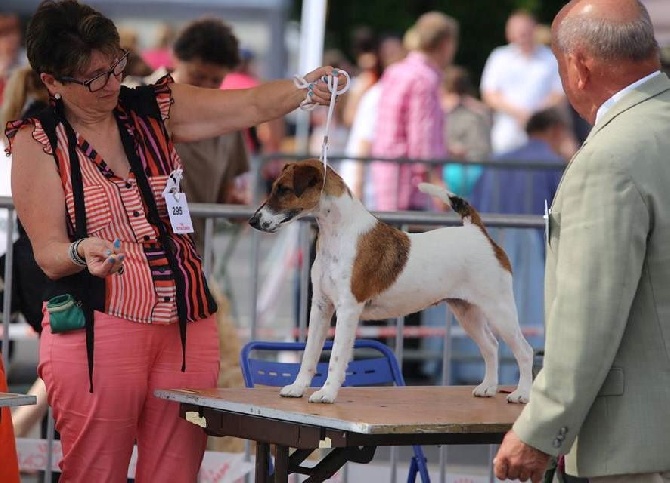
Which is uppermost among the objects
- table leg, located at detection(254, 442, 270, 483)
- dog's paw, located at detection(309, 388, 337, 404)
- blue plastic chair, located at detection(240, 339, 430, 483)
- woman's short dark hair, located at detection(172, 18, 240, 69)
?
woman's short dark hair, located at detection(172, 18, 240, 69)

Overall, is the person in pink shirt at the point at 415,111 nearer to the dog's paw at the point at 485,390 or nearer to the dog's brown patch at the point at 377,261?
the dog's paw at the point at 485,390

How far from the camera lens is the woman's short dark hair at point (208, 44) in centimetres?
634

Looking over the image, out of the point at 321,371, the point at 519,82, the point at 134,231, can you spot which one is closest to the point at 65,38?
the point at 134,231

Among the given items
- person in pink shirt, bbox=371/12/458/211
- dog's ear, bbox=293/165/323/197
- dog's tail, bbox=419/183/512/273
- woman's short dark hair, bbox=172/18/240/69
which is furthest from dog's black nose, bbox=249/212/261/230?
person in pink shirt, bbox=371/12/458/211

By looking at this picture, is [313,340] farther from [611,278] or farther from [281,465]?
[611,278]

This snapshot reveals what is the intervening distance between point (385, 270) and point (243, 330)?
585 centimetres

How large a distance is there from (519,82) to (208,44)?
7.08m

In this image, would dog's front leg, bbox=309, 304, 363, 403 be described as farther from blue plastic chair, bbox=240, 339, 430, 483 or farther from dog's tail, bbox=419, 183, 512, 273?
blue plastic chair, bbox=240, 339, 430, 483

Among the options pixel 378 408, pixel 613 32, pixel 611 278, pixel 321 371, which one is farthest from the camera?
pixel 321 371

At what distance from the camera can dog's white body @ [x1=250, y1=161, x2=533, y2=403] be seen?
154 inches

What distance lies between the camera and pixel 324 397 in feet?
12.8

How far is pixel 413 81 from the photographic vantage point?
9.47 meters

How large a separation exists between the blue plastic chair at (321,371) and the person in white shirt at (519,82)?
314 inches

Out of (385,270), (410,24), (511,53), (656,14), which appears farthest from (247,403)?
(410,24)
